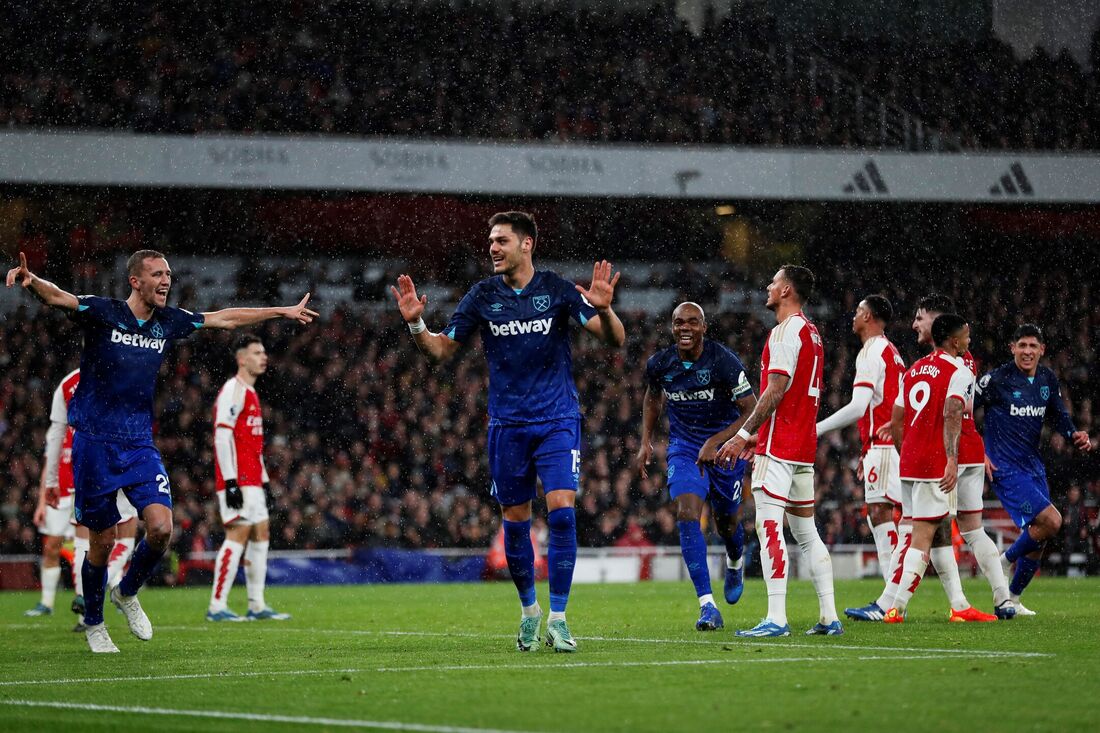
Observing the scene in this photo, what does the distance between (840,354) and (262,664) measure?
23.4m

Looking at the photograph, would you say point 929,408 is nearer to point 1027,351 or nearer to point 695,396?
point 695,396

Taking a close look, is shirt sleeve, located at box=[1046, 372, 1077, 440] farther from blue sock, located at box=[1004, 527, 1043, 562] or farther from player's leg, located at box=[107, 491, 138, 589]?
player's leg, located at box=[107, 491, 138, 589]

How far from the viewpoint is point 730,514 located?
11.3 meters

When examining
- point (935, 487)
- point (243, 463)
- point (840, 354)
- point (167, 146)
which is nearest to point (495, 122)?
point (167, 146)

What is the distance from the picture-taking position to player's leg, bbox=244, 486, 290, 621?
13.7 meters

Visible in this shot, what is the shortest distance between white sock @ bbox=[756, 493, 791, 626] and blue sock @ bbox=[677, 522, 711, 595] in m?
1.26

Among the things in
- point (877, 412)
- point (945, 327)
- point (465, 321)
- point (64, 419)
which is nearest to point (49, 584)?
point (64, 419)

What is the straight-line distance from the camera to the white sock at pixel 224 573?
44.0 feet

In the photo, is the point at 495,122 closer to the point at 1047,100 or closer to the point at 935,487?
the point at 1047,100

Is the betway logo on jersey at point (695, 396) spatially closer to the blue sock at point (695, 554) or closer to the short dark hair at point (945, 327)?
the blue sock at point (695, 554)

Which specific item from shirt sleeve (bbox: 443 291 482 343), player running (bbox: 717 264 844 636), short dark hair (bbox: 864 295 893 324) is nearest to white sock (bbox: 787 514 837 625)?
player running (bbox: 717 264 844 636)

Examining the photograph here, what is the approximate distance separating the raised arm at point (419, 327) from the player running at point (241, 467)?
541 centimetres

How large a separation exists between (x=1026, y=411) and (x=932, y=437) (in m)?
2.16

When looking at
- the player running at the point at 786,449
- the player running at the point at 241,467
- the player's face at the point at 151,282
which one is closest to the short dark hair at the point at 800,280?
the player running at the point at 786,449
